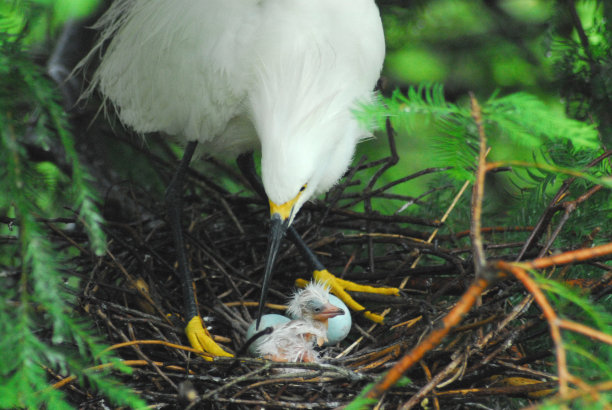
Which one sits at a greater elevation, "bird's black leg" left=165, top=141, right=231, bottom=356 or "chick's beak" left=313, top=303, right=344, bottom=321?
"chick's beak" left=313, top=303, right=344, bottom=321

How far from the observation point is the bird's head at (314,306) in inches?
71.7

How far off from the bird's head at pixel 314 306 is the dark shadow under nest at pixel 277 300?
15 cm

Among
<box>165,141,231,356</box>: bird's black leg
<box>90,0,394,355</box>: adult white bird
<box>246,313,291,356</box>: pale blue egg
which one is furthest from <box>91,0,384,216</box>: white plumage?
<box>246,313,291,356</box>: pale blue egg

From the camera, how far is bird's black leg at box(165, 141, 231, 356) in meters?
1.97

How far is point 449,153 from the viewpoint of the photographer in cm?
109

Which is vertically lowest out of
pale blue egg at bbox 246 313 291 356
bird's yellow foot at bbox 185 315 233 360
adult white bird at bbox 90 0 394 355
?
bird's yellow foot at bbox 185 315 233 360

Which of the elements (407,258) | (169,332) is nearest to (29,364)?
(169,332)

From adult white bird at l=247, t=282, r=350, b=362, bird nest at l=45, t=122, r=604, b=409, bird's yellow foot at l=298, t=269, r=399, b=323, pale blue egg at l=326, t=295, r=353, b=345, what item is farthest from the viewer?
bird's yellow foot at l=298, t=269, r=399, b=323

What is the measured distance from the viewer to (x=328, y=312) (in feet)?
5.97

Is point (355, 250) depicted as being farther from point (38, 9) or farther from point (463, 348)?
point (38, 9)

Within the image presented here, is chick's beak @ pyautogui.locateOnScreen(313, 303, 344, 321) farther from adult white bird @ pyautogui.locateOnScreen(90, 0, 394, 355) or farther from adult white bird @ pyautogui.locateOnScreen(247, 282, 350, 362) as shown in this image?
adult white bird @ pyautogui.locateOnScreen(90, 0, 394, 355)

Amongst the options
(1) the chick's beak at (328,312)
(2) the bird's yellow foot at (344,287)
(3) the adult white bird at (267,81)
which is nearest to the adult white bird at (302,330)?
(1) the chick's beak at (328,312)

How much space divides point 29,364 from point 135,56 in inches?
68.6

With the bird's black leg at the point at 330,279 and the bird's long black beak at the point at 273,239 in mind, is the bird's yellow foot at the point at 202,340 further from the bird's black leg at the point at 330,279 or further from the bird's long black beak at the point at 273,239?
the bird's black leg at the point at 330,279
